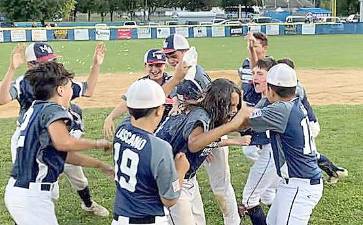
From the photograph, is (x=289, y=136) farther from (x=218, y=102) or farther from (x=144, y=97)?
(x=144, y=97)

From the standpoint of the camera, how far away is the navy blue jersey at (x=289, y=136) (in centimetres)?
489

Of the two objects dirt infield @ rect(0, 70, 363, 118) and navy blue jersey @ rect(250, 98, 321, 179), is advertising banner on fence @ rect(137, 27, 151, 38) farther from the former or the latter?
navy blue jersey @ rect(250, 98, 321, 179)

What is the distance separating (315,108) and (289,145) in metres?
10.0

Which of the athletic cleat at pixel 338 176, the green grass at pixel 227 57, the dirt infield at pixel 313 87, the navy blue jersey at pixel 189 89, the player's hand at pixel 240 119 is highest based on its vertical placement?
the navy blue jersey at pixel 189 89

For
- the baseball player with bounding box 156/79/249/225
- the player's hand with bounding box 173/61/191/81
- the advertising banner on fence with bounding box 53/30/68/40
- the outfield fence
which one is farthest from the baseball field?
the advertising banner on fence with bounding box 53/30/68/40

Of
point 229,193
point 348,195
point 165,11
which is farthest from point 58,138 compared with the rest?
point 165,11

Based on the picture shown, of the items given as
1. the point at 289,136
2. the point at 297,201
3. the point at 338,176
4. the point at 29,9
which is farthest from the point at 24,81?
the point at 29,9

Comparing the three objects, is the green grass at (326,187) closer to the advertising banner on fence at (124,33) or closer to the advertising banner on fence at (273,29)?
the advertising banner on fence at (124,33)

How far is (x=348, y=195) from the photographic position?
309 inches

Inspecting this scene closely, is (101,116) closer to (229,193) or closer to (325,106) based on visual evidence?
(325,106)

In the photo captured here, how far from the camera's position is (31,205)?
15.3 feet

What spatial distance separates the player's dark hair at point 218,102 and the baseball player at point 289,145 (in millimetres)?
318

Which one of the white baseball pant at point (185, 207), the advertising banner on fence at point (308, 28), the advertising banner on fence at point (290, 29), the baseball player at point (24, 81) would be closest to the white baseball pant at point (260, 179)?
the white baseball pant at point (185, 207)

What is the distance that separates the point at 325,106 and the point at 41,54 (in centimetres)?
1022
